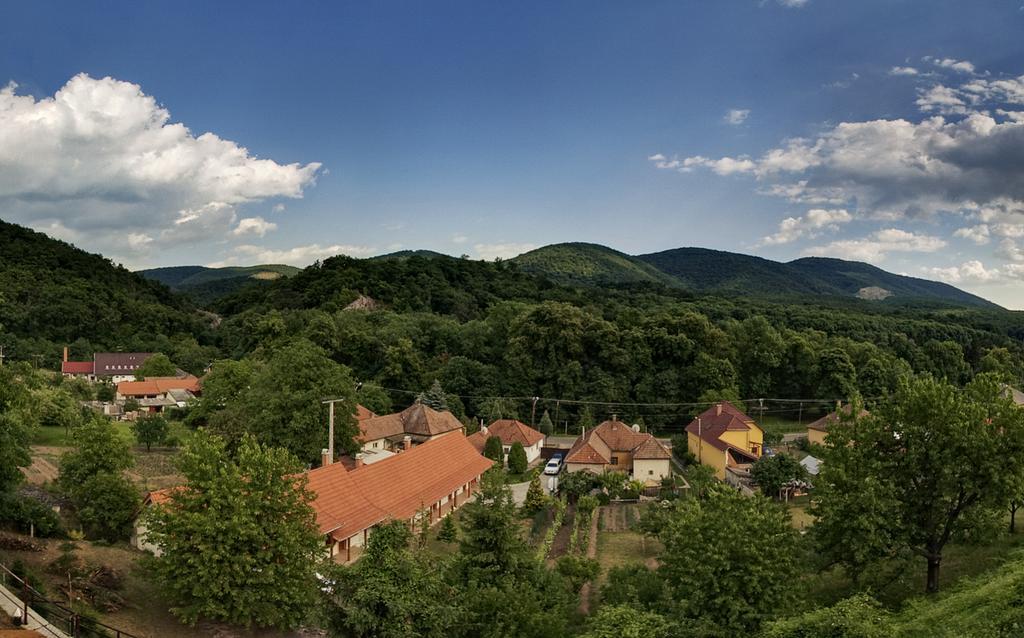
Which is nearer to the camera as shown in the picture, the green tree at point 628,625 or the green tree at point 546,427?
the green tree at point 628,625

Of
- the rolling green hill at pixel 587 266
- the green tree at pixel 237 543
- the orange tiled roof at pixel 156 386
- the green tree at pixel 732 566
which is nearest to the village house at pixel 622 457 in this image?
the green tree at pixel 732 566

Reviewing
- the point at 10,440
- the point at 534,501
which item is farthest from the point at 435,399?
the point at 10,440

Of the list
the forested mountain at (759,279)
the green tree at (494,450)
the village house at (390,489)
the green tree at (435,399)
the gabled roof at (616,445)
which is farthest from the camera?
the forested mountain at (759,279)

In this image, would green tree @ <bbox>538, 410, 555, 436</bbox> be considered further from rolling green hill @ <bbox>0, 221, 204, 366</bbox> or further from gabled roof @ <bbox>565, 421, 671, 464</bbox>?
rolling green hill @ <bbox>0, 221, 204, 366</bbox>

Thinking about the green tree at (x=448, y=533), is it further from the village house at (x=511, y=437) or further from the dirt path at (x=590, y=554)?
the village house at (x=511, y=437)

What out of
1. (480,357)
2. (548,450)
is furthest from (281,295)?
(548,450)

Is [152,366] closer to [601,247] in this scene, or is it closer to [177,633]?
[177,633]

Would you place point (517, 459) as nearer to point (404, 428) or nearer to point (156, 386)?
point (404, 428)
